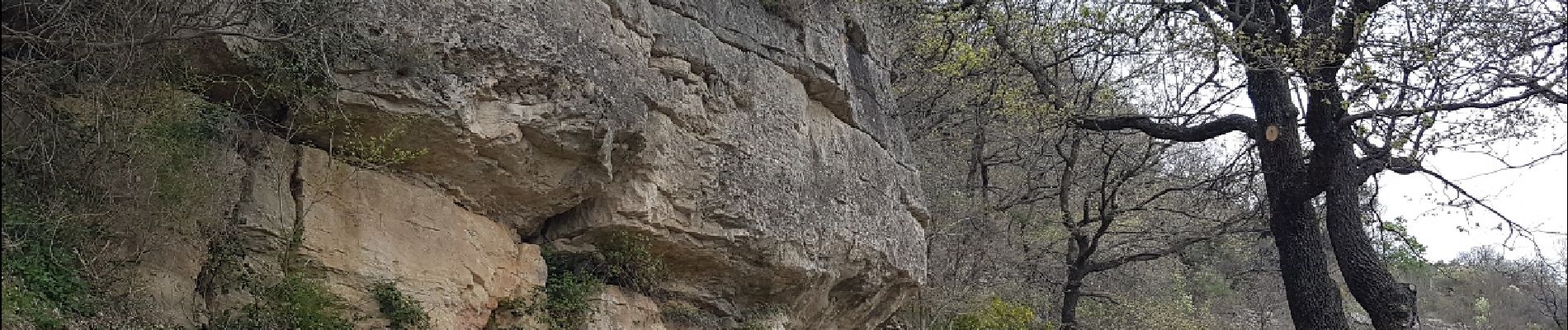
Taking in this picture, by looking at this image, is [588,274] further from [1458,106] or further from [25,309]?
[1458,106]

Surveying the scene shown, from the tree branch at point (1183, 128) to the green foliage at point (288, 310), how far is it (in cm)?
741

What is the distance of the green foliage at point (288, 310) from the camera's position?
554 cm

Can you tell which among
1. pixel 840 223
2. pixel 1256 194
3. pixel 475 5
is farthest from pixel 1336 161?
pixel 475 5

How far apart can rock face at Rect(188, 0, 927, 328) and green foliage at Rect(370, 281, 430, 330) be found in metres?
0.06

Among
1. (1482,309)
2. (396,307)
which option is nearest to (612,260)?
(396,307)

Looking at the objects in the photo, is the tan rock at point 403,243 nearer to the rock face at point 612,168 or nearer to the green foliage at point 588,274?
the rock face at point 612,168

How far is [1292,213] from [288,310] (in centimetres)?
804

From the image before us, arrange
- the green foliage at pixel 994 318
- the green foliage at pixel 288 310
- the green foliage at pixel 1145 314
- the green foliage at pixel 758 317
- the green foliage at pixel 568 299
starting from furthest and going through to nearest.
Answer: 1. the green foliage at pixel 1145 314
2. the green foliage at pixel 994 318
3. the green foliage at pixel 758 317
4. the green foliage at pixel 568 299
5. the green foliage at pixel 288 310

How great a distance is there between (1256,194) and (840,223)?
5.89 metres

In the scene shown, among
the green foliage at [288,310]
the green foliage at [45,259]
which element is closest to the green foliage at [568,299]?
the green foliage at [288,310]

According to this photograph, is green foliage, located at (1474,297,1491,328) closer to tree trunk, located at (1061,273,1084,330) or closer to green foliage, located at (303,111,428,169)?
tree trunk, located at (1061,273,1084,330)

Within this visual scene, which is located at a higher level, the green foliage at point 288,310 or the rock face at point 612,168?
the rock face at point 612,168

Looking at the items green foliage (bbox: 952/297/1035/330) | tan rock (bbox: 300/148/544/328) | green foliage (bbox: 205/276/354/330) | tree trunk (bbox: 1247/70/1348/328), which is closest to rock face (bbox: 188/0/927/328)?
tan rock (bbox: 300/148/544/328)

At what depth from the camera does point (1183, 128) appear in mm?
11453
